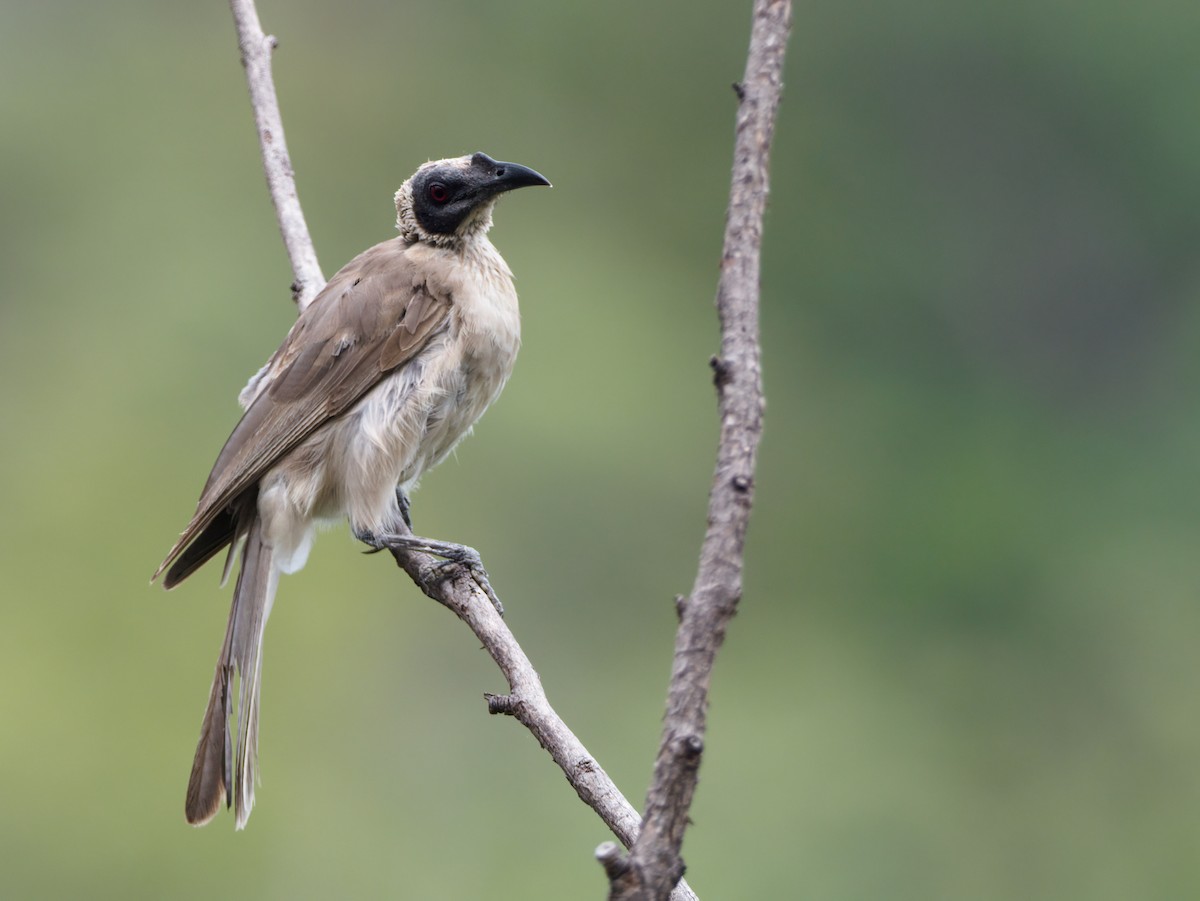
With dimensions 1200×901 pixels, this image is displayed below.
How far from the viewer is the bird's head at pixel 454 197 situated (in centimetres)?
473

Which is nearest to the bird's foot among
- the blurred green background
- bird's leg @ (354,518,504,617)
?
bird's leg @ (354,518,504,617)

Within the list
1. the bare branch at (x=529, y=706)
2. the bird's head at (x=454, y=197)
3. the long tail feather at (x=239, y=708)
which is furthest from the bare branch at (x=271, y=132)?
the bare branch at (x=529, y=706)

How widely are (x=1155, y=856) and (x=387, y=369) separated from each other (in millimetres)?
15127

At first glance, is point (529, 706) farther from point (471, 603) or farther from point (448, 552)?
point (448, 552)

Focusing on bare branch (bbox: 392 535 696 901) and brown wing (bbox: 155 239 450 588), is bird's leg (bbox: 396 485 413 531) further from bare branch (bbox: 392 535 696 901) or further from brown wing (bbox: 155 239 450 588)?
bare branch (bbox: 392 535 696 901)

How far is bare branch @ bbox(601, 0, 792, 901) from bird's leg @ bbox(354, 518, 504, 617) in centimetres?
166

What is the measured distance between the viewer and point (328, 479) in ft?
14.7

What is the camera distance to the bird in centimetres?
440

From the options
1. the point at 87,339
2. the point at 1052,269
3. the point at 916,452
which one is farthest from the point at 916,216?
the point at 87,339

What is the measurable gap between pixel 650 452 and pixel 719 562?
16.0 metres

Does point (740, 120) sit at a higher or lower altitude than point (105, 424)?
lower

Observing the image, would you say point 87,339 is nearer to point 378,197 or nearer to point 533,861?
point 378,197

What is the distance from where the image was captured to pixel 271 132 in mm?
4477

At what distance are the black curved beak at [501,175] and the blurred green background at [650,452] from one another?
6891mm
